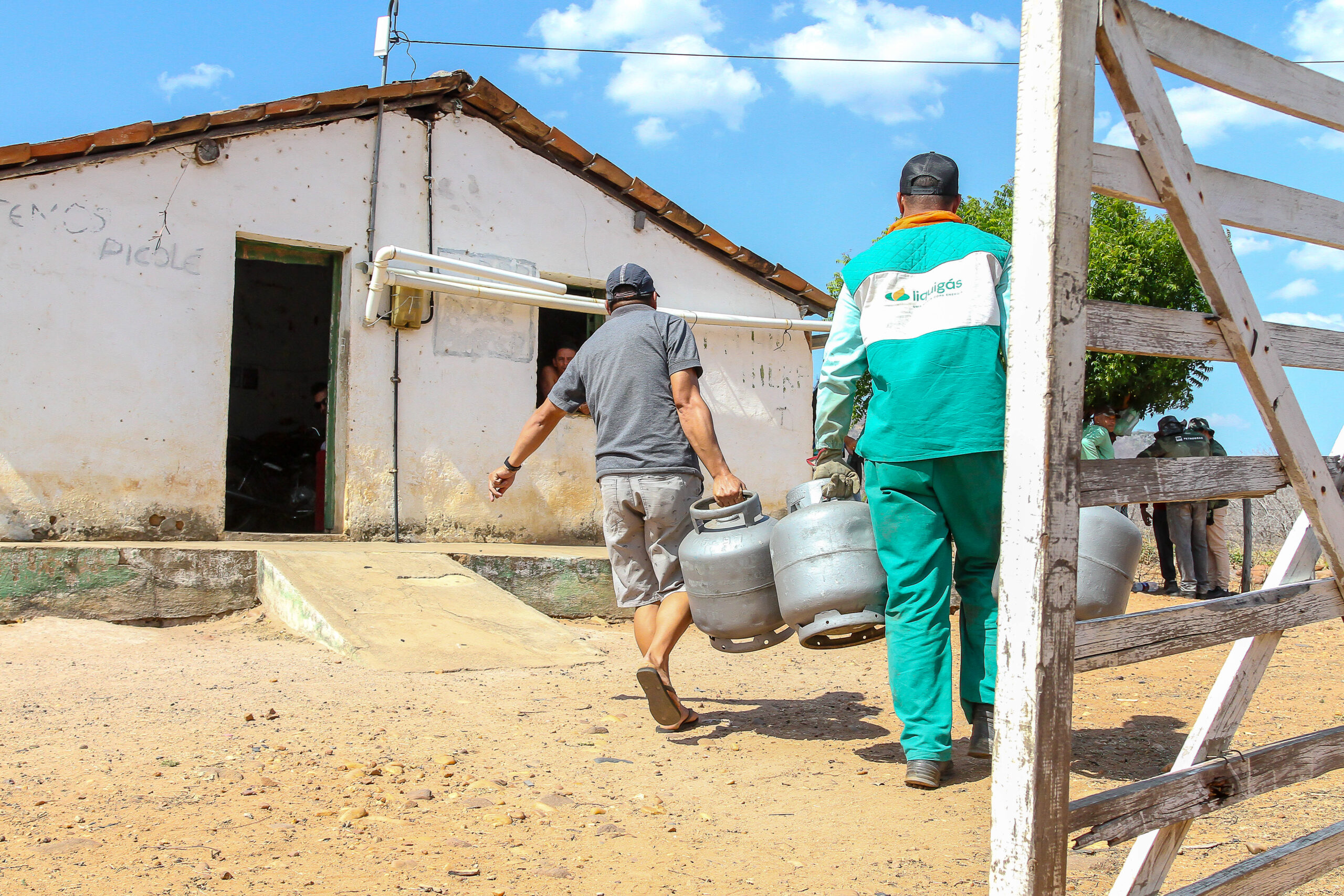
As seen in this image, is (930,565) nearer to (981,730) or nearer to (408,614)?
(981,730)

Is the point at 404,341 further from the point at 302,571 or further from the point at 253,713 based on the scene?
the point at 253,713

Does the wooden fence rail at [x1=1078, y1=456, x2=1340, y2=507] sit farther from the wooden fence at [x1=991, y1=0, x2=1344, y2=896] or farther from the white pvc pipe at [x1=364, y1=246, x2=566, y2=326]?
the white pvc pipe at [x1=364, y1=246, x2=566, y2=326]

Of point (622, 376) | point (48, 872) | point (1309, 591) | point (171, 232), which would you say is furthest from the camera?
point (171, 232)

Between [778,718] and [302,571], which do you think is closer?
[778,718]

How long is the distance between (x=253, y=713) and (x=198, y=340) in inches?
172

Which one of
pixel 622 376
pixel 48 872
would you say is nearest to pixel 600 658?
pixel 622 376

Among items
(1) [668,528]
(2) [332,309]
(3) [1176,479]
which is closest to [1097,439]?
(1) [668,528]

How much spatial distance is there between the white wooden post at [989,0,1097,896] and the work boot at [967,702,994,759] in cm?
172

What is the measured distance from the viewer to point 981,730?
10.4 feet

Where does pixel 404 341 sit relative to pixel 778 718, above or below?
above

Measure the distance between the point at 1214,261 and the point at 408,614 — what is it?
179 inches

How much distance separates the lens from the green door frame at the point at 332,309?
7.74 metres

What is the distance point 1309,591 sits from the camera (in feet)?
6.39

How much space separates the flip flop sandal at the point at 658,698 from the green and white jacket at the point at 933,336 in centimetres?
112
